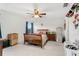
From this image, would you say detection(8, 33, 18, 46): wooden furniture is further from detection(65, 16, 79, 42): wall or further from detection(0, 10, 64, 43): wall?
detection(65, 16, 79, 42): wall

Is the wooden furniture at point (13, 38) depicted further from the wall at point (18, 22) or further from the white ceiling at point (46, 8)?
the white ceiling at point (46, 8)

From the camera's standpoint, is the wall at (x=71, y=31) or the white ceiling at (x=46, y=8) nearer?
the white ceiling at (x=46, y=8)

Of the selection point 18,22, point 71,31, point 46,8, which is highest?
point 46,8

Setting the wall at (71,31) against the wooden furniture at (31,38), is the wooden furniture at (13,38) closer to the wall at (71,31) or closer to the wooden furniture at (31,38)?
the wooden furniture at (31,38)

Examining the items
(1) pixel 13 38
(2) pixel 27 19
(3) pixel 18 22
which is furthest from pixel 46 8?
(1) pixel 13 38

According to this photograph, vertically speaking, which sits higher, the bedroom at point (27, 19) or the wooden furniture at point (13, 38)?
the bedroom at point (27, 19)

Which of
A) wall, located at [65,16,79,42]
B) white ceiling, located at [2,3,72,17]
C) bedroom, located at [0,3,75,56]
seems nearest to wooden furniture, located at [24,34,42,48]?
bedroom, located at [0,3,75,56]

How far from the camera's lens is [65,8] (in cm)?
156

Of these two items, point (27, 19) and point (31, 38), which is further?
point (31, 38)

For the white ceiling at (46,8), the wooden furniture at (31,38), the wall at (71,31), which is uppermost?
the white ceiling at (46,8)

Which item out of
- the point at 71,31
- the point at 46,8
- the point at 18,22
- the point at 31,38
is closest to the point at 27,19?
the point at 18,22

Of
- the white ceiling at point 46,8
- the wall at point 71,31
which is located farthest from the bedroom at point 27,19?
the wall at point 71,31

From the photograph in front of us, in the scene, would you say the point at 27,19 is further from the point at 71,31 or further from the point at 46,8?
the point at 71,31

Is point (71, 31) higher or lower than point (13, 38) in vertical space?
higher
